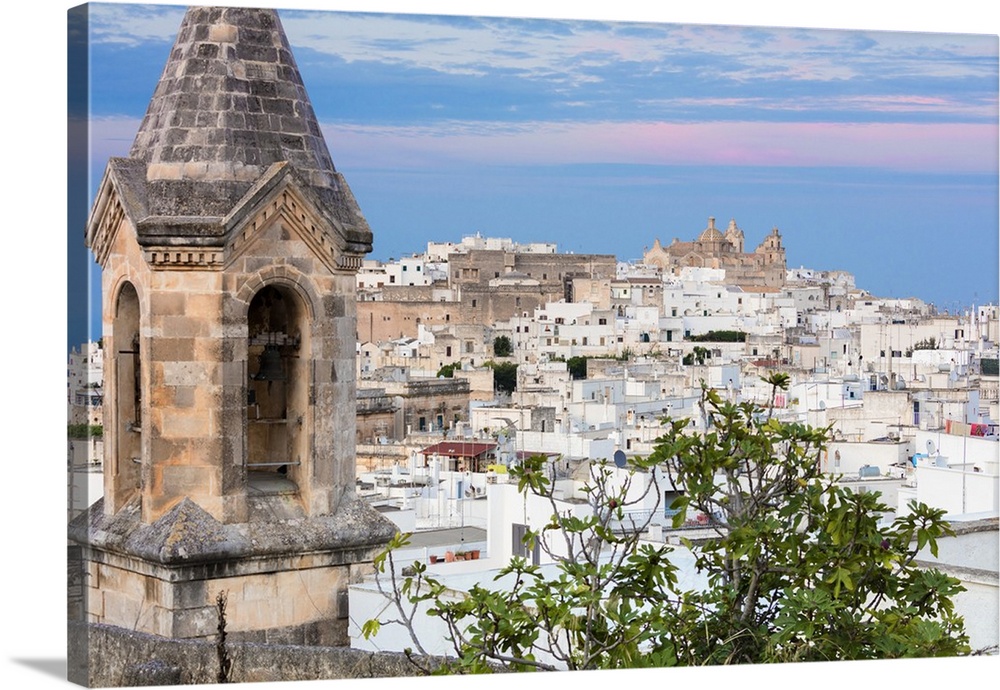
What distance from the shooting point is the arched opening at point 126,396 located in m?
6.15

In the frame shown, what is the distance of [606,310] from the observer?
1906 inches

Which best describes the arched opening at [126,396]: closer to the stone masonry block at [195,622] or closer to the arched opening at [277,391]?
→ the arched opening at [277,391]

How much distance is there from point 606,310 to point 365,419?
63.2ft

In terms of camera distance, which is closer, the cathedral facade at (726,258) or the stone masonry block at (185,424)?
the stone masonry block at (185,424)

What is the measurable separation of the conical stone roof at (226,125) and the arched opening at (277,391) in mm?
340

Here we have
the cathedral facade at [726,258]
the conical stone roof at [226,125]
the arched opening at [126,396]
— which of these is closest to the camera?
the conical stone roof at [226,125]

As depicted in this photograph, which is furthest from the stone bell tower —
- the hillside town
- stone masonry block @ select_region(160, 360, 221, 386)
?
the hillside town

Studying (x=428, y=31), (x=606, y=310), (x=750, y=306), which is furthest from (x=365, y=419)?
(x=750, y=306)

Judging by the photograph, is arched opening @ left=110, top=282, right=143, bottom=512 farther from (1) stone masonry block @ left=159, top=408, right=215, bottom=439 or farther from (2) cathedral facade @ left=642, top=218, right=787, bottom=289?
(2) cathedral facade @ left=642, top=218, right=787, bottom=289

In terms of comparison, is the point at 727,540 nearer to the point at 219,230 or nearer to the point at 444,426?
the point at 219,230

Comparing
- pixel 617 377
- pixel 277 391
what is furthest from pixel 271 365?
pixel 617 377

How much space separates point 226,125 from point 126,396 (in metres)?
0.95

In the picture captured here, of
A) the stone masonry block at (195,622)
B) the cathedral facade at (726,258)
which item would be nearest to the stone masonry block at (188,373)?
the stone masonry block at (195,622)

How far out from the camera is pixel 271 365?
6.19 metres
